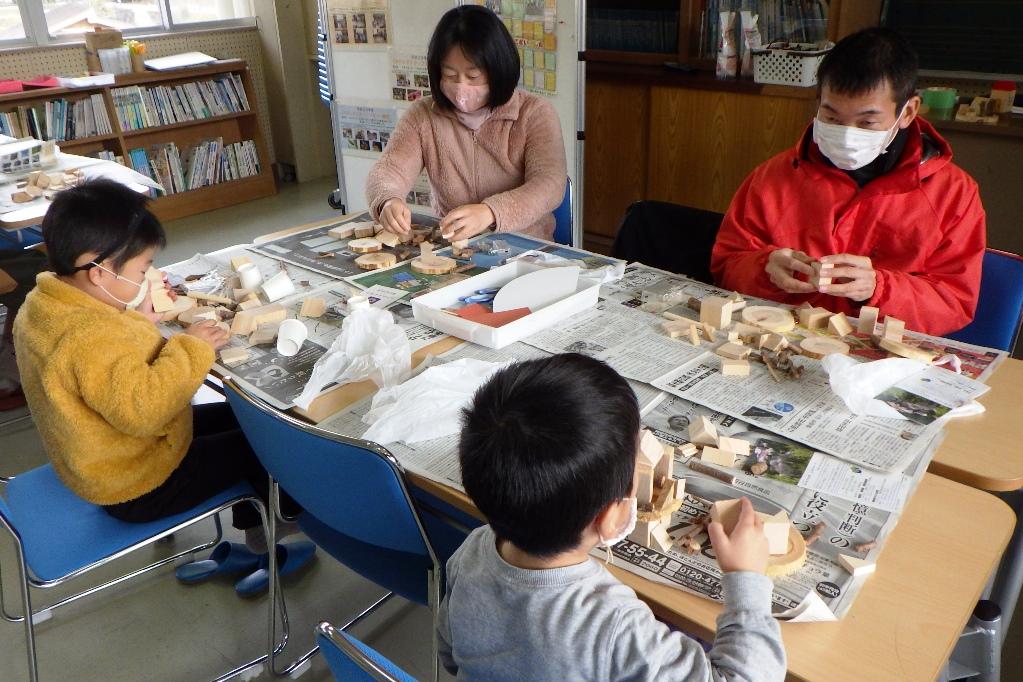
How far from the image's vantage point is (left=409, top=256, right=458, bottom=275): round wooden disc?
1.95m

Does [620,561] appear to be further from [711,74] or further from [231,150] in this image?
[231,150]

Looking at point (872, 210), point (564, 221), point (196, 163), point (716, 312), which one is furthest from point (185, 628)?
point (196, 163)

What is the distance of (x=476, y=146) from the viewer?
2420mm

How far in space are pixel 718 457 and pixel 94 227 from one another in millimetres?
1217

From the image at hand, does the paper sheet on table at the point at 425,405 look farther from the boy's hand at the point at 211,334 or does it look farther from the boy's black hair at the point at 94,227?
the boy's black hair at the point at 94,227

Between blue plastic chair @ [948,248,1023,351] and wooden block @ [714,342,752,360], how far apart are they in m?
0.66

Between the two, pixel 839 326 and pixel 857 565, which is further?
pixel 839 326

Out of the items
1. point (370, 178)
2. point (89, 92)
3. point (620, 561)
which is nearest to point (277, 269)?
point (370, 178)

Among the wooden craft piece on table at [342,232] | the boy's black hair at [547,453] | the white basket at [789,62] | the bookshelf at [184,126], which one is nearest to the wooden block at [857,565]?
the boy's black hair at [547,453]

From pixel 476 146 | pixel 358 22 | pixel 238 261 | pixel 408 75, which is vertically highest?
pixel 358 22

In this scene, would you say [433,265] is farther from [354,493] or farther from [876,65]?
[876,65]

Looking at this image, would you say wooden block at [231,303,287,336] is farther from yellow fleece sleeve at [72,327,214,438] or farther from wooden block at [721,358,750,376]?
wooden block at [721,358,750,376]

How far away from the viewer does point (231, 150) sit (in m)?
5.55

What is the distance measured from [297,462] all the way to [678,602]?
65cm
